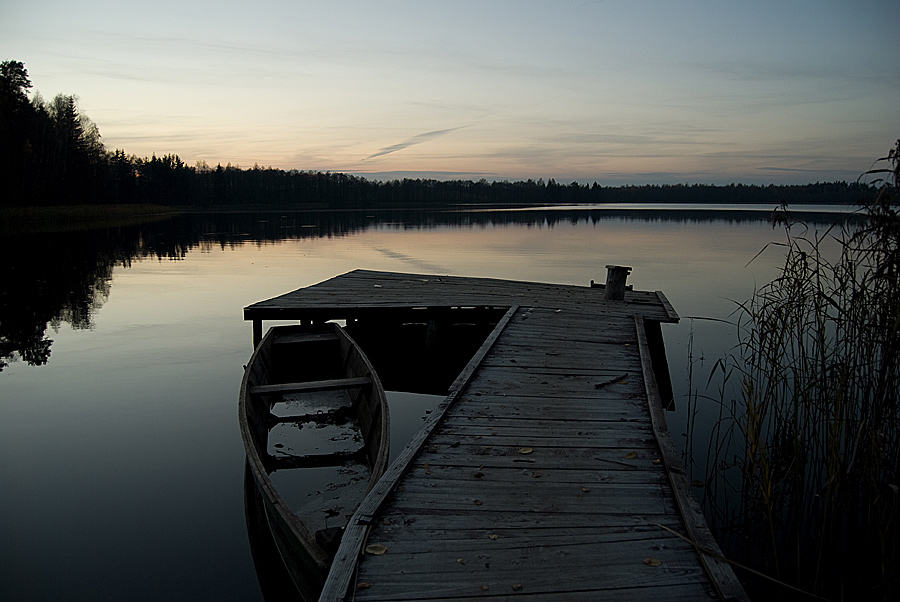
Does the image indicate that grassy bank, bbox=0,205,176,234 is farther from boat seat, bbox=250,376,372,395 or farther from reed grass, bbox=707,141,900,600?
reed grass, bbox=707,141,900,600

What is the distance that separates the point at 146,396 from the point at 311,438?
120 inches

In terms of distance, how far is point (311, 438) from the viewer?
6285mm

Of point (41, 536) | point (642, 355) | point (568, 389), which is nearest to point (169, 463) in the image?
point (41, 536)

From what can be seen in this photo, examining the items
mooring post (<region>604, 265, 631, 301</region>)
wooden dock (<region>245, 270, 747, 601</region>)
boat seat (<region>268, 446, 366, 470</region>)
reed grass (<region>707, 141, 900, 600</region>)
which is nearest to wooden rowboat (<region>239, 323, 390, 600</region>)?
boat seat (<region>268, 446, 366, 470</region>)

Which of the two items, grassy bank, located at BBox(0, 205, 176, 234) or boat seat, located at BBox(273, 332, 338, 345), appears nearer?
boat seat, located at BBox(273, 332, 338, 345)

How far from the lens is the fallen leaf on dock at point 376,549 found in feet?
9.23

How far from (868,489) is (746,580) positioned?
1.01m

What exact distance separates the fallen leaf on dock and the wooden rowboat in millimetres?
314

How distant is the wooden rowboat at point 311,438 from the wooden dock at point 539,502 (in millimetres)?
437

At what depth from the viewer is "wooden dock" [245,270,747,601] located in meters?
2.60

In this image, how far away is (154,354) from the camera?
10117 mm

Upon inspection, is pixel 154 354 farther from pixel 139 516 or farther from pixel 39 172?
pixel 39 172

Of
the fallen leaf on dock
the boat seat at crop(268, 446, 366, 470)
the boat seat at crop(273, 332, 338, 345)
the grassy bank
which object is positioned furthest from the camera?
the grassy bank

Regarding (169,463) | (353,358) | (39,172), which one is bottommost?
(169,463)
